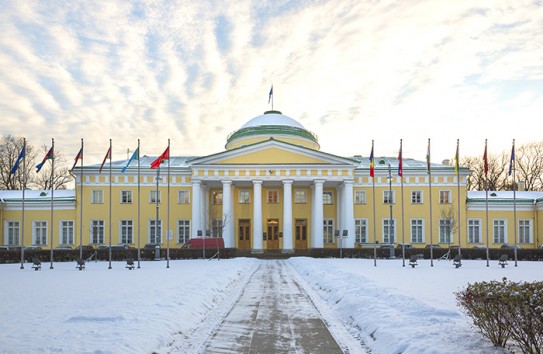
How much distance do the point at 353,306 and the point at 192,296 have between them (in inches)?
190

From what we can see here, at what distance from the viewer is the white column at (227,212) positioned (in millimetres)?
49844

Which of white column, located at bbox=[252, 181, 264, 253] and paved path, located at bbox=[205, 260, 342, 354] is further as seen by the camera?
white column, located at bbox=[252, 181, 264, 253]

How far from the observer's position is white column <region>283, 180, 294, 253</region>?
49.7 m

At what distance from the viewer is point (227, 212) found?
50.0 m

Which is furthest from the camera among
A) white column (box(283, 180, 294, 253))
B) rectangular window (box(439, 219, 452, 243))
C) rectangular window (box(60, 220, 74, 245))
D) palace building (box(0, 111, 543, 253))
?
rectangular window (box(60, 220, 74, 245))

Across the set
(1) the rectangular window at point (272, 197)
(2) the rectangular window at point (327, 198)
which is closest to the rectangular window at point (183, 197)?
(1) the rectangular window at point (272, 197)

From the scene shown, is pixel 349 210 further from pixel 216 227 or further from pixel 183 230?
pixel 183 230

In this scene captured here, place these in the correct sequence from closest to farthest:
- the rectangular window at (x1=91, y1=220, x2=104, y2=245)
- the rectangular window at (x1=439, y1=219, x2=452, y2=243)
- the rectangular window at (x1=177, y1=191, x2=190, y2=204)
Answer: the rectangular window at (x1=439, y1=219, x2=452, y2=243) < the rectangular window at (x1=91, y1=220, x2=104, y2=245) < the rectangular window at (x1=177, y1=191, x2=190, y2=204)

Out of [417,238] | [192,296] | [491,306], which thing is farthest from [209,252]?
[491,306]

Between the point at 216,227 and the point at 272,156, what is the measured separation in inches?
339

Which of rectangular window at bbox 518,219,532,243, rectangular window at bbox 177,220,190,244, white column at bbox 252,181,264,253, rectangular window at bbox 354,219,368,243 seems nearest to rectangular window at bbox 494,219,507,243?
rectangular window at bbox 518,219,532,243

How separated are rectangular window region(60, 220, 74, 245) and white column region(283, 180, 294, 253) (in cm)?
2195

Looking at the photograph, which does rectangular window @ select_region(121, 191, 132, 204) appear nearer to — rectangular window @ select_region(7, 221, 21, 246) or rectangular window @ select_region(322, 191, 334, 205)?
rectangular window @ select_region(7, 221, 21, 246)

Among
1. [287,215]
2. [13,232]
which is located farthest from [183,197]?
[13,232]
